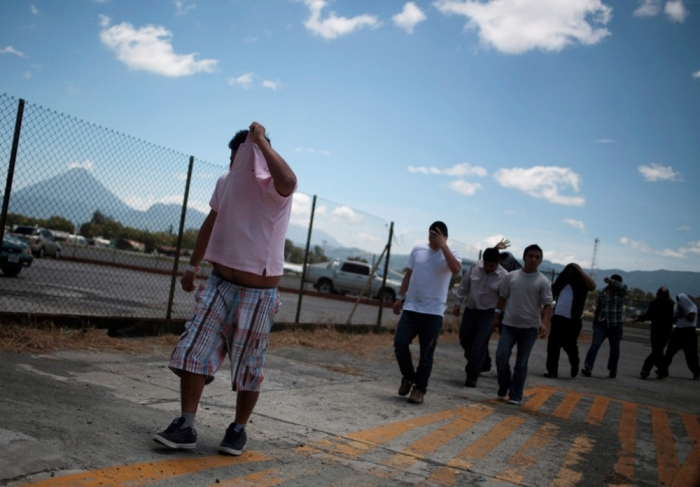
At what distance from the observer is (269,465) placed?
363cm

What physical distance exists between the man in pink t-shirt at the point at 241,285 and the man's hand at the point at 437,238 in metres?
3.04

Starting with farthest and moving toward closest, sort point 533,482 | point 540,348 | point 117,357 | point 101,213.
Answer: point 540,348
point 101,213
point 117,357
point 533,482

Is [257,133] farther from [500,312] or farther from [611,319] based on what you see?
[611,319]

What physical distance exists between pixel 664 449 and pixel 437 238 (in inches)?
110

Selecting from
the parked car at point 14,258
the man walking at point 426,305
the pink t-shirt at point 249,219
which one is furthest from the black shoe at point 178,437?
the parked car at point 14,258

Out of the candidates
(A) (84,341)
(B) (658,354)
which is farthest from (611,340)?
(A) (84,341)

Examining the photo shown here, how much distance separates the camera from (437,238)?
662 cm

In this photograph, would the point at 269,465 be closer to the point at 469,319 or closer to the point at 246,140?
the point at 246,140

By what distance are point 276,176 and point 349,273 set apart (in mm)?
24612

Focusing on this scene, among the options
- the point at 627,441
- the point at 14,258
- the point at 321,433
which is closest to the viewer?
the point at 321,433

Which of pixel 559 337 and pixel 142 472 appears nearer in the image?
pixel 142 472

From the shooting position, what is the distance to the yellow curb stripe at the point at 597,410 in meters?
6.68

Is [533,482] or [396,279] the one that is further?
[396,279]

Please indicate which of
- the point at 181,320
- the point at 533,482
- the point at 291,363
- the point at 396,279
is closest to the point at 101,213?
the point at 181,320
